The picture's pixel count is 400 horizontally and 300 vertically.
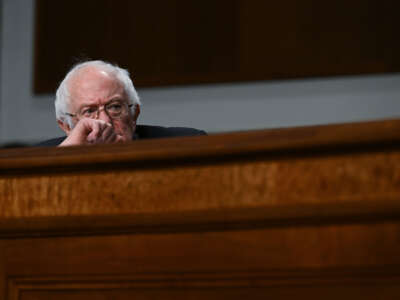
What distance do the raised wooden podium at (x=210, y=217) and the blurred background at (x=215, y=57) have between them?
2625 millimetres

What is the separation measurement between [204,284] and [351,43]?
9.69 ft

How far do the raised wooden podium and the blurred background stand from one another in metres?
2.62

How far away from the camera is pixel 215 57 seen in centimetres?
393

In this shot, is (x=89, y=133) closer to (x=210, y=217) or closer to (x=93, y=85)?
(x=93, y=85)

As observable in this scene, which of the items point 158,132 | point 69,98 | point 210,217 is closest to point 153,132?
point 158,132

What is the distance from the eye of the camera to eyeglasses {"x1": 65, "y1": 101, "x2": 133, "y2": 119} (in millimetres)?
2125

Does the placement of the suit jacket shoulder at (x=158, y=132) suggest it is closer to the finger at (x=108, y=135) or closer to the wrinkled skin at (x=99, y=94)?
the wrinkled skin at (x=99, y=94)

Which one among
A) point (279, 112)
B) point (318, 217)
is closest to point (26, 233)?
point (318, 217)

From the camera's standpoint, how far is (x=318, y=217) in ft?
2.86

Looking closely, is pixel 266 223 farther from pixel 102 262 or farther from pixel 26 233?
pixel 26 233

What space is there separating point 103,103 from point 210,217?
1276 mm

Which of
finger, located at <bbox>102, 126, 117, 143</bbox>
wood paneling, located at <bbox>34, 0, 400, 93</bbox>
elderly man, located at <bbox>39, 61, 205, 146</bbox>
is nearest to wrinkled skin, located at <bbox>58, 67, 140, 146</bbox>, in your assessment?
elderly man, located at <bbox>39, 61, 205, 146</bbox>

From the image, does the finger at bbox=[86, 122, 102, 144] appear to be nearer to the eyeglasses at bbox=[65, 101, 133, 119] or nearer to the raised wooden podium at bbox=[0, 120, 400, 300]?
the eyeglasses at bbox=[65, 101, 133, 119]

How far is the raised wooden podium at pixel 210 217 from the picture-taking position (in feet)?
2.79
